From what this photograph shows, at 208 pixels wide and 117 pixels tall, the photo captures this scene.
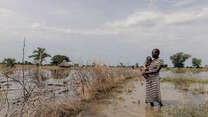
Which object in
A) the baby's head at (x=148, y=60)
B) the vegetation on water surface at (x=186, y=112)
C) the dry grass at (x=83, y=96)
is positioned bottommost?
the vegetation on water surface at (x=186, y=112)

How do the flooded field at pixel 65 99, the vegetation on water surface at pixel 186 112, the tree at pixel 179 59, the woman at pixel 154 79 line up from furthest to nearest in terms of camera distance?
the tree at pixel 179 59 → the woman at pixel 154 79 → the vegetation on water surface at pixel 186 112 → the flooded field at pixel 65 99

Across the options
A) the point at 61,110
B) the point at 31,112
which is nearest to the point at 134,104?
the point at 61,110

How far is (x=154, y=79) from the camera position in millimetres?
8398

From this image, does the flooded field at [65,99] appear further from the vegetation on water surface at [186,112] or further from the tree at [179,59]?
the tree at [179,59]

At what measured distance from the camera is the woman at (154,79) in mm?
8258

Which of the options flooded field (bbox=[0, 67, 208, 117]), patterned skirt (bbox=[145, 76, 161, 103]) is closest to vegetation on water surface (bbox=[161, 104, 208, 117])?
flooded field (bbox=[0, 67, 208, 117])

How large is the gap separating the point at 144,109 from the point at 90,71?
4.17m

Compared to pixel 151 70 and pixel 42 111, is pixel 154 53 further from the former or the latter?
pixel 42 111

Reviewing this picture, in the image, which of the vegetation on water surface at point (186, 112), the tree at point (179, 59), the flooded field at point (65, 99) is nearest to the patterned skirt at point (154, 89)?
the flooded field at point (65, 99)

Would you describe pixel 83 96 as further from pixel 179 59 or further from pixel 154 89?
pixel 179 59

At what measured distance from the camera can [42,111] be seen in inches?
228

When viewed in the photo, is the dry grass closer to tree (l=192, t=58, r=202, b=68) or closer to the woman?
the woman

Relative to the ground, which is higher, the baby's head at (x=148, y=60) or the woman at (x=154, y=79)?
the baby's head at (x=148, y=60)

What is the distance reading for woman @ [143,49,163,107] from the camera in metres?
8.26
